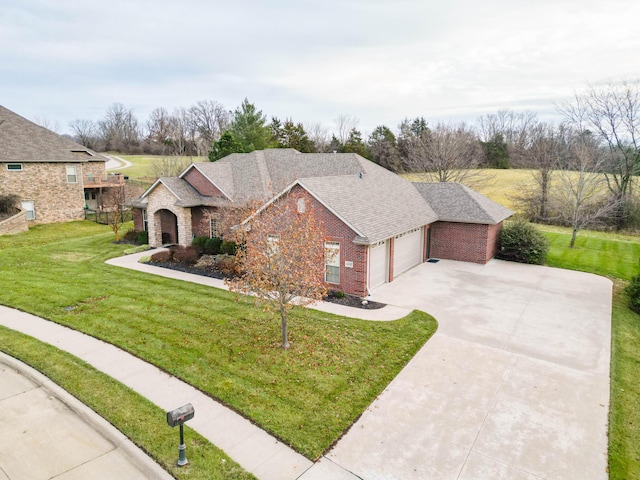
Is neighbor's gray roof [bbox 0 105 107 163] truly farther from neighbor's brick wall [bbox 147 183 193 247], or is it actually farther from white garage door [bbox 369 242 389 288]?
→ white garage door [bbox 369 242 389 288]

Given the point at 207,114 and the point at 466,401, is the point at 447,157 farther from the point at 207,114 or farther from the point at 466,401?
the point at 207,114

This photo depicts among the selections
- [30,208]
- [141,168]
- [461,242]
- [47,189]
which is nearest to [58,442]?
[461,242]

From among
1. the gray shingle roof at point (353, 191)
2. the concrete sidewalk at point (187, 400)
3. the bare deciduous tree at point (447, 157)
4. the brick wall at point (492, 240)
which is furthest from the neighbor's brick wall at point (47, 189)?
the bare deciduous tree at point (447, 157)

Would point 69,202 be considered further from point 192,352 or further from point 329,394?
point 329,394

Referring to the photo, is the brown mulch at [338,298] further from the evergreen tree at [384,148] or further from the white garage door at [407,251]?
the evergreen tree at [384,148]

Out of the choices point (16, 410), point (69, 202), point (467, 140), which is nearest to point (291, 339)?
point (16, 410)
